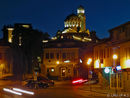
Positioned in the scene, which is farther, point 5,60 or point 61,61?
point 61,61

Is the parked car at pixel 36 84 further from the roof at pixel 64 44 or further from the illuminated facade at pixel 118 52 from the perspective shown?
the roof at pixel 64 44

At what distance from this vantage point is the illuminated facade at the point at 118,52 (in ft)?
105

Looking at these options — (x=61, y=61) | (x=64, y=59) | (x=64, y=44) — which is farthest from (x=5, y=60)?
(x=64, y=44)

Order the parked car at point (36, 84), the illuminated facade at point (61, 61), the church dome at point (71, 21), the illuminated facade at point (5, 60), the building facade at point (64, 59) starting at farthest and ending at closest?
the church dome at point (71, 21) < the illuminated facade at point (61, 61) < the building facade at point (64, 59) < the illuminated facade at point (5, 60) < the parked car at point (36, 84)

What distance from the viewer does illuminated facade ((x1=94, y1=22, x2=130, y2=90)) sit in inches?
1265

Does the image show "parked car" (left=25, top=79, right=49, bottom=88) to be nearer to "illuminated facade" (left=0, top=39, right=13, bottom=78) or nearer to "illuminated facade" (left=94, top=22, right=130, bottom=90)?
"illuminated facade" (left=94, top=22, right=130, bottom=90)

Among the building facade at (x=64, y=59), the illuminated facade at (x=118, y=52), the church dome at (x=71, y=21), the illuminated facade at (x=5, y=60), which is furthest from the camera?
the church dome at (x=71, y=21)

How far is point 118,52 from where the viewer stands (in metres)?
34.3

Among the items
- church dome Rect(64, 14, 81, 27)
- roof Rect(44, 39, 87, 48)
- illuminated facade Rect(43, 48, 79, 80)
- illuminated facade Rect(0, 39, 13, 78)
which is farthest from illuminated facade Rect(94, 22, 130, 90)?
church dome Rect(64, 14, 81, 27)

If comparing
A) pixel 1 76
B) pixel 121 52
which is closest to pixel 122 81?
pixel 121 52

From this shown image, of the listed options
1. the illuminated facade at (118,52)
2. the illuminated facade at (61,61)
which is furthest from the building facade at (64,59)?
the illuminated facade at (118,52)

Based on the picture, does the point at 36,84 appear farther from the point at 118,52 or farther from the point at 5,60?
the point at 5,60

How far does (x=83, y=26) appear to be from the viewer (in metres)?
115

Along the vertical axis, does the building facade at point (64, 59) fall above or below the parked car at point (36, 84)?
above
